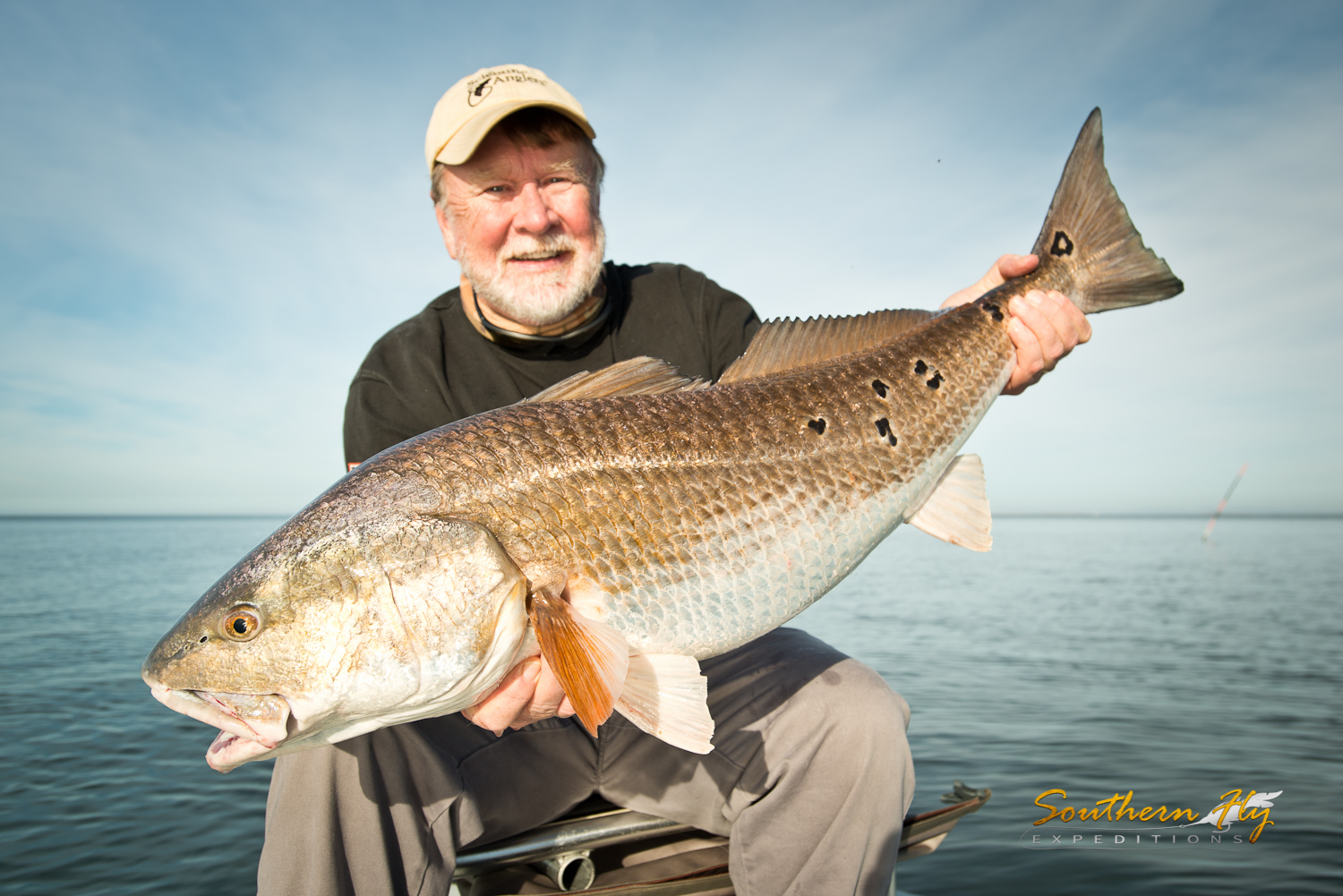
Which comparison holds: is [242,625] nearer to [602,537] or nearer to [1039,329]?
[602,537]

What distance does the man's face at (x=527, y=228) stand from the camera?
378 centimetres

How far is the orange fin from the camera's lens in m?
2.10

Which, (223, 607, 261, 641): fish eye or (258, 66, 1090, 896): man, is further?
(258, 66, 1090, 896): man

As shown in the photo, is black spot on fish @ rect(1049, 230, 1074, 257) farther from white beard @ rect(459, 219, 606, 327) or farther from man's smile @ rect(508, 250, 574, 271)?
man's smile @ rect(508, 250, 574, 271)

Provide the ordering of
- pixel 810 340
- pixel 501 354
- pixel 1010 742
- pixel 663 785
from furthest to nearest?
A: pixel 1010 742
pixel 501 354
pixel 663 785
pixel 810 340

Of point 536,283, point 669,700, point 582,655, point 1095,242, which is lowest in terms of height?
point 669,700

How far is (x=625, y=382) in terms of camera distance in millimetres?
2588

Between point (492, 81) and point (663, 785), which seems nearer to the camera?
point (663, 785)

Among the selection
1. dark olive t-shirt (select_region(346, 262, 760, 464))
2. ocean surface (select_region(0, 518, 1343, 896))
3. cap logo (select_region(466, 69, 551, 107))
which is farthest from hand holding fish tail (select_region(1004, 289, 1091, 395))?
ocean surface (select_region(0, 518, 1343, 896))

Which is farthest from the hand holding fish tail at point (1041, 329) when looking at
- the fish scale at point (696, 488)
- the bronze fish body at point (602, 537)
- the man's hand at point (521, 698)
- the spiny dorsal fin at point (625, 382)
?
the man's hand at point (521, 698)

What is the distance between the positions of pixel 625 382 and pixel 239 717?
1.48 metres

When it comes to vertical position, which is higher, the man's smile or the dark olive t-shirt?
the man's smile

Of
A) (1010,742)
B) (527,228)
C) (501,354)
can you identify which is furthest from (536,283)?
(1010,742)

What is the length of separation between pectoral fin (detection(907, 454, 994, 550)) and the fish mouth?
218cm
